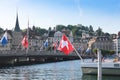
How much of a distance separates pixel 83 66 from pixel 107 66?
3.61m

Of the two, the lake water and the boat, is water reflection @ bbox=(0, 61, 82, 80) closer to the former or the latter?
the lake water

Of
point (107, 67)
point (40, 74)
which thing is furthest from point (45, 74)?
point (107, 67)

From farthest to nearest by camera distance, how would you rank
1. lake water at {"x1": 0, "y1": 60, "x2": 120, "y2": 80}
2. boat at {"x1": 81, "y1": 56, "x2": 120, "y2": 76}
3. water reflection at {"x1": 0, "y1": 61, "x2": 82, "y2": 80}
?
water reflection at {"x1": 0, "y1": 61, "x2": 82, "y2": 80} → lake water at {"x1": 0, "y1": 60, "x2": 120, "y2": 80} → boat at {"x1": 81, "y1": 56, "x2": 120, "y2": 76}

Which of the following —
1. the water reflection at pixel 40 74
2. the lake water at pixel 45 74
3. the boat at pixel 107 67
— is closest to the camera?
the boat at pixel 107 67

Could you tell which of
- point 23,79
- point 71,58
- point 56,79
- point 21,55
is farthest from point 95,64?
point 71,58

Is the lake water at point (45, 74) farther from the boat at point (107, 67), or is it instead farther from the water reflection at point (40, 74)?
the boat at point (107, 67)

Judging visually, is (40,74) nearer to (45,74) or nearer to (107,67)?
(45,74)

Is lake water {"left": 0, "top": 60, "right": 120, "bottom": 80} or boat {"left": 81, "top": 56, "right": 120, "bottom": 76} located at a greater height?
boat {"left": 81, "top": 56, "right": 120, "bottom": 76}

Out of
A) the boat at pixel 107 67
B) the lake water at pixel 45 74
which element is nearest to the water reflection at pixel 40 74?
the lake water at pixel 45 74

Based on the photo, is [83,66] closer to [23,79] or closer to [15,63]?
[23,79]

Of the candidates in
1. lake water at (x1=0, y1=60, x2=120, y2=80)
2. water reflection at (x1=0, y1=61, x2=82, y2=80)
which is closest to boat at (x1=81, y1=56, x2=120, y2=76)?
lake water at (x1=0, y1=60, x2=120, y2=80)

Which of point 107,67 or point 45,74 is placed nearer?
point 107,67

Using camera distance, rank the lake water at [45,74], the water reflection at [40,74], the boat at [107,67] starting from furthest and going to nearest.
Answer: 1. the water reflection at [40,74]
2. the lake water at [45,74]
3. the boat at [107,67]

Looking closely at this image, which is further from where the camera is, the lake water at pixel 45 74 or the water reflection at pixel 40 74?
the water reflection at pixel 40 74
